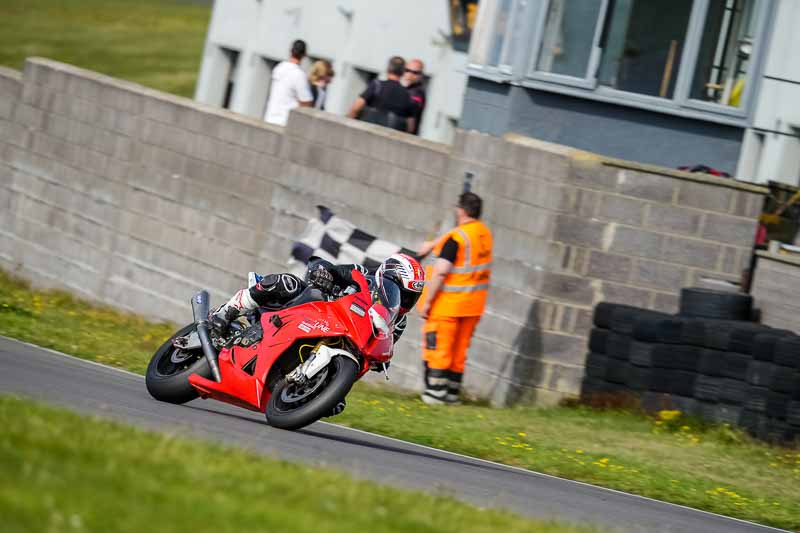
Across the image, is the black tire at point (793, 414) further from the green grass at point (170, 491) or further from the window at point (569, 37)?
the green grass at point (170, 491)

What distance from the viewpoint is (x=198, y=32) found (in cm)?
5147

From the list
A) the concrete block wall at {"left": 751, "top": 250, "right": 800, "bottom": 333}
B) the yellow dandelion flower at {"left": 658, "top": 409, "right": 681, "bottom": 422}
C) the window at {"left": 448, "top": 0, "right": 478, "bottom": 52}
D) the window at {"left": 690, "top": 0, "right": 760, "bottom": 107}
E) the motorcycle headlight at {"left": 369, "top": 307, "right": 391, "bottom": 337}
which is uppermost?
the window at {"left": 448, "top": 0, "right": 478, "bottom": 52}

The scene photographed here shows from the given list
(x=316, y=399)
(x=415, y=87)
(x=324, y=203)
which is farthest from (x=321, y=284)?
(x=415, y=87)

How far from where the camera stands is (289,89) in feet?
59.6

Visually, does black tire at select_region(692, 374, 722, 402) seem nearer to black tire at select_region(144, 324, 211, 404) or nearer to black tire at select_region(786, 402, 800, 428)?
black tire at select_region(786, 402, 800, 428)

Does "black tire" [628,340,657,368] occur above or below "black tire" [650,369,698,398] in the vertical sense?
above

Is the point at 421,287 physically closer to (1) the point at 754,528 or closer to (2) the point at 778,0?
(1) the point at 754,528

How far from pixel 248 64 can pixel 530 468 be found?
22087mm

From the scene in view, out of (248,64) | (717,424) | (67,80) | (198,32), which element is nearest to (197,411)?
(717,424)

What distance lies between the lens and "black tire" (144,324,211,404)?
398 inches

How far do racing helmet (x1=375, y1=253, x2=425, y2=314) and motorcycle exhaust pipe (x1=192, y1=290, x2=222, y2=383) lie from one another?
118 cm

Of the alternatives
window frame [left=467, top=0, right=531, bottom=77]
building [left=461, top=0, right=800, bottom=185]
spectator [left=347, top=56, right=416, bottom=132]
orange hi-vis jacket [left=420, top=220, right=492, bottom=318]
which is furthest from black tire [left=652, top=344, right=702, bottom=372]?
spectator [left=347, top=56, right=416, bottom=132]

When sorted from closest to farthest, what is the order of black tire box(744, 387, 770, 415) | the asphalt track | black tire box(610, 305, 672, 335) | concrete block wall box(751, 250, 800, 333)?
the asphalt track
black tire box(744, 387, 770, 415)
black tire box(610, 305, 672, 335)
concrete block wall box(751, 250, 800, 333)

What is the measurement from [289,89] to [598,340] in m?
5.82
